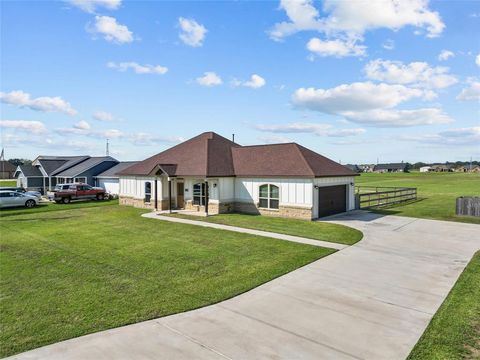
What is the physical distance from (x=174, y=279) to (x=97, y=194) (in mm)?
28099

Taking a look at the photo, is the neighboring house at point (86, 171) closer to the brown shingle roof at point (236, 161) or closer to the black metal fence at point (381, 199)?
the brown shingle roof at point (236, 161)

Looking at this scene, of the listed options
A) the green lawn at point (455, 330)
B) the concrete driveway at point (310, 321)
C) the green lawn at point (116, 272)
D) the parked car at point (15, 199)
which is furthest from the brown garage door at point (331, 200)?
the parked car at point (15, 199)

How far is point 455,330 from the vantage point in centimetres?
664

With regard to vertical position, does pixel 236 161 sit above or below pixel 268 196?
above

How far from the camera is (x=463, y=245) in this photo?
1394 cm

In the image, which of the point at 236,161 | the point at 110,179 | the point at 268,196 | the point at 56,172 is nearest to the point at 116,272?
the point at 268,196

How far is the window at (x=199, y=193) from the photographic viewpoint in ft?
78.2

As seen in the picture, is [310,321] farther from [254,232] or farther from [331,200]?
[331,200]

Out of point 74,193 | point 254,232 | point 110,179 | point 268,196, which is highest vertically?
point 110,179

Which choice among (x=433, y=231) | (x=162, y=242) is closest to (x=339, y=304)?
(x=162, y=242)

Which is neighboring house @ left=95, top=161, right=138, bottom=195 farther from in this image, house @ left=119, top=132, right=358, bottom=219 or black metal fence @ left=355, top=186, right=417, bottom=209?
black metal fence @ left=355, top=186, right=417, bottom=209

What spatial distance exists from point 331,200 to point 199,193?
364 inches

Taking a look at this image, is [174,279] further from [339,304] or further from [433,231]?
[433,231]

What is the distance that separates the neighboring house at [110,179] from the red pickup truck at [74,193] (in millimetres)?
3821
